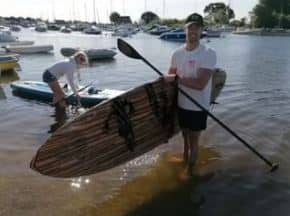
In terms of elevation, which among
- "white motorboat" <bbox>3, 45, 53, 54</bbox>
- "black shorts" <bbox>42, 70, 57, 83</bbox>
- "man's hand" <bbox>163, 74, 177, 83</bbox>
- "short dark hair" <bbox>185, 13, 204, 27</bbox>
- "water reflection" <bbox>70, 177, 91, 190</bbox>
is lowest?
"white motorboat" <bbox>3, 45, 53, 54</bbox>

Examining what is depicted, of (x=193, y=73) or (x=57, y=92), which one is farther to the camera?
(x=57, y=92)

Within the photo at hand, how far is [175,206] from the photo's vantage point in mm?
6543

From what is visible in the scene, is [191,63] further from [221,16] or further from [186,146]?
[221,16]

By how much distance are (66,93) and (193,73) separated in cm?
738

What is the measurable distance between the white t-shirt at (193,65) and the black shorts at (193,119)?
74 mm

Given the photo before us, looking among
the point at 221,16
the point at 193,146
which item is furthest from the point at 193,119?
the point at 221,16

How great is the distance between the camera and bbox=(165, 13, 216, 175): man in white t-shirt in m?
6.46

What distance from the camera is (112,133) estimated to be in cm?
649

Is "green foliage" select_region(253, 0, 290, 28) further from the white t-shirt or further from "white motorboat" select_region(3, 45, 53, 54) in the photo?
the white t-shirt

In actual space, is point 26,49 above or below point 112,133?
below

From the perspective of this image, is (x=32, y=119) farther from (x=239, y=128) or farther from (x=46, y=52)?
(x=46, y=52)

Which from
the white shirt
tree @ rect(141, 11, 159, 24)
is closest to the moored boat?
the white shirt

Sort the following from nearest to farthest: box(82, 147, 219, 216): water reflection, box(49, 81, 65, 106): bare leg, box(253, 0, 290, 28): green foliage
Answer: box(82, 147, 219, 216): water reflection
box(49, 81, 65, 106): bare leg
box(253, 0, 290, 28): green foliage

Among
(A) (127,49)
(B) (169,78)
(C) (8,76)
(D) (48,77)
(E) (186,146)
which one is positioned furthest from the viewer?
(C) (8,76)
